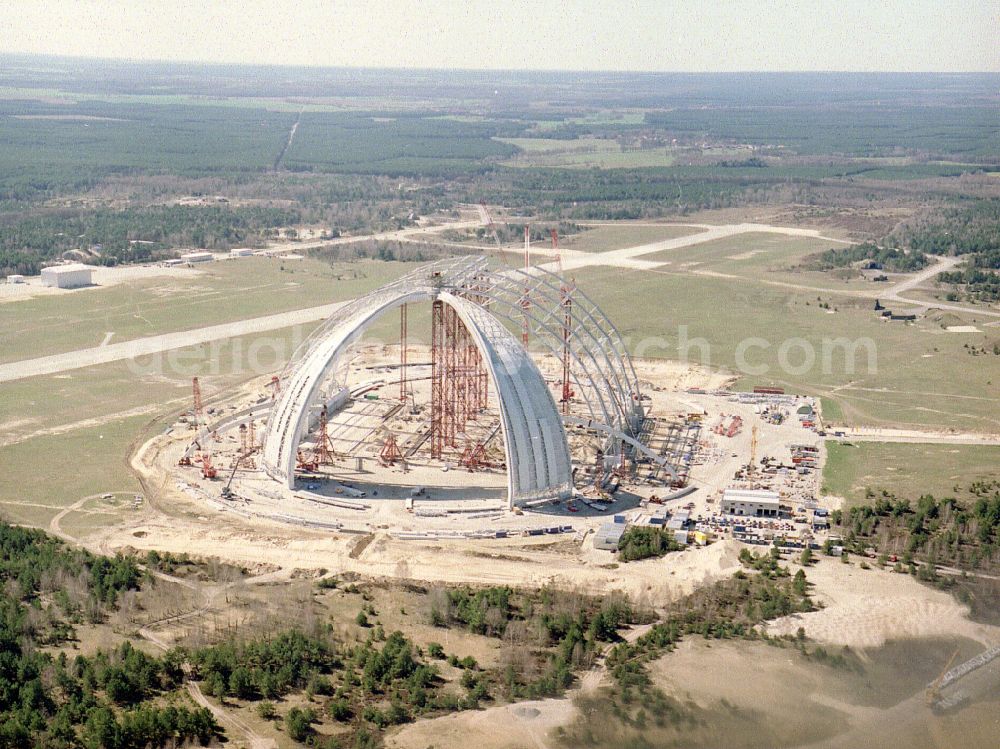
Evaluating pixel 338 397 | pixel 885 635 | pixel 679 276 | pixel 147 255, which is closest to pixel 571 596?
pixel 885 635

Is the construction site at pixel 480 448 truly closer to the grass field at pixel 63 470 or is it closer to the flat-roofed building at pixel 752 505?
the flat-roofed building at pixel 752 505

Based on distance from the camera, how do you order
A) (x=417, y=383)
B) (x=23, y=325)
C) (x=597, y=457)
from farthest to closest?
(x=23, y=325) → (x=417, y=383) → (x=597, y=457)

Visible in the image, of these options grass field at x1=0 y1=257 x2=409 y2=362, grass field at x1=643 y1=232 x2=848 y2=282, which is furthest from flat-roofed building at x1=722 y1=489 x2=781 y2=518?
grass field at x1=643 y1=232 x2=848 y2=282

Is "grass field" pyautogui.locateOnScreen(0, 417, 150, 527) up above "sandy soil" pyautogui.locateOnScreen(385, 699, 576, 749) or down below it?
above

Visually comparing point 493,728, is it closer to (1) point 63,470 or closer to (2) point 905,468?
(1) point 63,470

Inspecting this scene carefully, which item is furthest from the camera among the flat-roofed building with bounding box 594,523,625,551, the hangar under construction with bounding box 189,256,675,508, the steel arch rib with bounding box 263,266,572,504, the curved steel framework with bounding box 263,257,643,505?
the hangar under construction with bounding box 189,256,675,508

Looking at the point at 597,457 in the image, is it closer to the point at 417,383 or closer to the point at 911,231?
the point at 417,383

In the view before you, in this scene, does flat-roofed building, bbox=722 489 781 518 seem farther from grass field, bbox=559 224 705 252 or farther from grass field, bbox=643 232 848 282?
grass field, bbox=559 224 705 252
